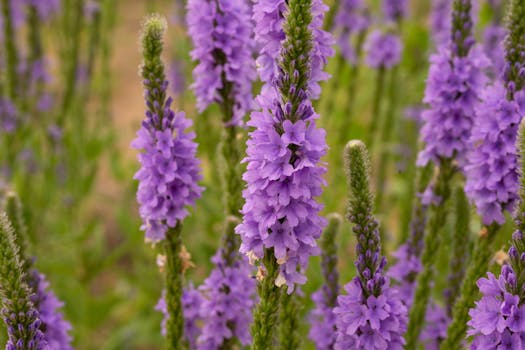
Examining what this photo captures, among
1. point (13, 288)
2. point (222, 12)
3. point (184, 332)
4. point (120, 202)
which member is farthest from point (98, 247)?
point (13, 288)

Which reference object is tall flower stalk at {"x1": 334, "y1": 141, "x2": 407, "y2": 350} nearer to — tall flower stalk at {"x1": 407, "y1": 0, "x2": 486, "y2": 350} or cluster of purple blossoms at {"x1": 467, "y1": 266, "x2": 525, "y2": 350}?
cluster of purple blossoms at {"x1": 467, "y1": 266, "x2": 525, "y2": 350}

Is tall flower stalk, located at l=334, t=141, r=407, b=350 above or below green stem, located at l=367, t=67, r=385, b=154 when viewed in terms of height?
below

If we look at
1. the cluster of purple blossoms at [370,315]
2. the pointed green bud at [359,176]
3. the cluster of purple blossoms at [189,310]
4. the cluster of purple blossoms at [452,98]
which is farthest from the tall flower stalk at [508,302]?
the cluster of purple blossoms at [189,310]

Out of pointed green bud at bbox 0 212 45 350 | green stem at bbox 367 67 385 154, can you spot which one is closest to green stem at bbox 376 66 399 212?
green stem at bbox 367 67 385 154

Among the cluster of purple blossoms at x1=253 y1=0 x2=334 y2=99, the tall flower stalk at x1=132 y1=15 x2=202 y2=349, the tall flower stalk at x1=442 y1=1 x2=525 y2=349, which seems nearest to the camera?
the cluster of purple blossoms at x1=253 y1=0 x2=334 y2=99

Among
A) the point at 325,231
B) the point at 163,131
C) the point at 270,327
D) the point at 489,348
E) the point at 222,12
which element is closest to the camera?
the point at 489,348

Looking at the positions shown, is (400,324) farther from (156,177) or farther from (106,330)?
(106,330)

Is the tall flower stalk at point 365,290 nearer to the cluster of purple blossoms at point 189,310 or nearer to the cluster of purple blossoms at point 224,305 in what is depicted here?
the cluster of purple blossoms at point 224,305
